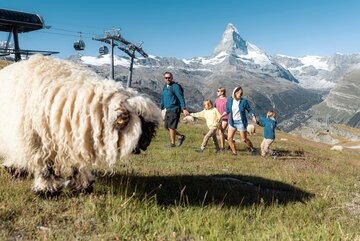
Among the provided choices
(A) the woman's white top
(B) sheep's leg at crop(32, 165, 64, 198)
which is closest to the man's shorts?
(A) the woman's white top

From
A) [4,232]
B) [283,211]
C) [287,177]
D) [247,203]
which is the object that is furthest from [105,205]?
[287,177]

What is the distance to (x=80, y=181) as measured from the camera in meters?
6.12

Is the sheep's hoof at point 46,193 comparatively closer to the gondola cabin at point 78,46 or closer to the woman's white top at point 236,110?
the woman's white top at point 236,110

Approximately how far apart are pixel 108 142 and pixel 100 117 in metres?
0.37

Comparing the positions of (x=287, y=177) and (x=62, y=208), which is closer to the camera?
(x=62, y=208)

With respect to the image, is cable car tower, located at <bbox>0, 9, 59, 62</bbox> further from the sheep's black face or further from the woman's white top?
the sheep's black face

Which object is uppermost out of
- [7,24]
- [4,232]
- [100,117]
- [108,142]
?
[100,117]

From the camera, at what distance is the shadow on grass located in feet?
21.7

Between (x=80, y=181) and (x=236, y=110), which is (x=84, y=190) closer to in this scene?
(x=80, y=181)

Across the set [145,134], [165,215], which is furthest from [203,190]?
[145,134]

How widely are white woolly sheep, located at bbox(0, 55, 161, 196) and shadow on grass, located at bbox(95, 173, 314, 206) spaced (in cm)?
99

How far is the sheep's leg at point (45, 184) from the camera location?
580cm

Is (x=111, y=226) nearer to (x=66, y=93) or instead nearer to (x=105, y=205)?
(x=105, y=205)

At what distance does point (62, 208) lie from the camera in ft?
17.9
